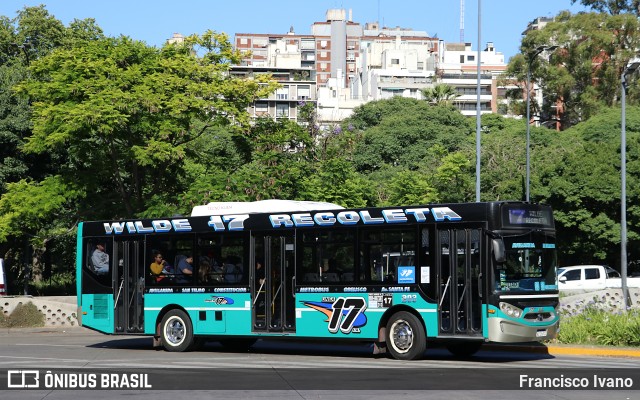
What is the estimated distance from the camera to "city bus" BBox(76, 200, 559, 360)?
62.9 feet

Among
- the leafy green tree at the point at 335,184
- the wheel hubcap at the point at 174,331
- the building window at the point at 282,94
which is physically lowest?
the wheel hubcap at the point at 174,331

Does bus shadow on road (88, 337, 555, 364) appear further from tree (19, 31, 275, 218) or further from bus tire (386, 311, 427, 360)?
tree (19, 31, 275, 218)

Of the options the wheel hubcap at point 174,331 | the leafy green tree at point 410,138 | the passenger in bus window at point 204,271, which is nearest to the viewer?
the passenger in bus window at point 204,271

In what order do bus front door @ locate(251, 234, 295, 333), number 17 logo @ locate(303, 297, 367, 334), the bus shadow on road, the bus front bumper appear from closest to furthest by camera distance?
the bus front bumper → number 17 logo @ locate(303, 297, 367, 334) → the bus shadow on road → bus front door @ locate(251, 234, 295, 333)

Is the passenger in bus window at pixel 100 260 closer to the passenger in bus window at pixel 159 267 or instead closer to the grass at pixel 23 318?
the passenger in bus window at pixel 159 267

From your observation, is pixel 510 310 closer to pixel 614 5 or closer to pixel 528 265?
pixel 528 265

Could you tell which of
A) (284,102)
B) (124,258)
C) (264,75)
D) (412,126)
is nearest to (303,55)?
(284,102)

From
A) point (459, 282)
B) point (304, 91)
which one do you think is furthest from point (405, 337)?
point (304, 91)

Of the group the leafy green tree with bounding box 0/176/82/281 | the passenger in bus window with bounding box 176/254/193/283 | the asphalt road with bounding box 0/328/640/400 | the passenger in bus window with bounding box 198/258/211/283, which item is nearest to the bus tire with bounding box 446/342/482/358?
the asphalt road with bounding box 0/328/640/400

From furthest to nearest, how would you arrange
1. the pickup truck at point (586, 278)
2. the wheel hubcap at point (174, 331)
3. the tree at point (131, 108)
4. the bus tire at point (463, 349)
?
1. the pickup truck at point (586, 278)
2. the tree at point (131, 108)
3. the wheel hubcap at point (174, 331)
4. the bus tire at point (463, 349)

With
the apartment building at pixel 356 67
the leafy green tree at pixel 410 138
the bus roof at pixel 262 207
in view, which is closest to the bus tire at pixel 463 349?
the bus roof at pixel 262 207

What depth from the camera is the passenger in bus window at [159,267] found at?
23234mm

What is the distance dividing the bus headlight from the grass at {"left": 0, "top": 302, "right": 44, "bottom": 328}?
17841mm

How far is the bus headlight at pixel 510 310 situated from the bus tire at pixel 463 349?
1706mm
